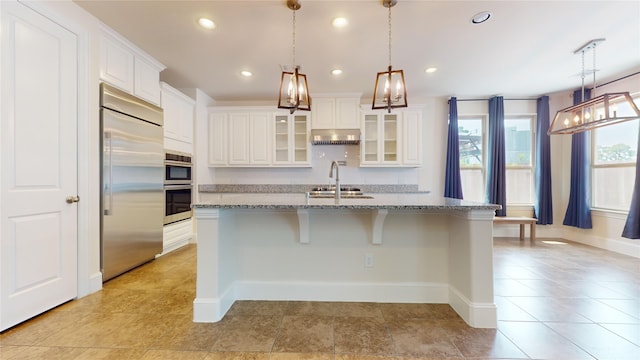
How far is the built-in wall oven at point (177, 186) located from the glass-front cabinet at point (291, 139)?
143cm

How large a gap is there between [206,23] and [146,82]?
4.28 feet

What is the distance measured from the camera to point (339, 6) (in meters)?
2.26

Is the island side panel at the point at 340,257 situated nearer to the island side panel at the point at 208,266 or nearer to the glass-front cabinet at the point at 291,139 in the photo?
the island side panel at the point at 208,266

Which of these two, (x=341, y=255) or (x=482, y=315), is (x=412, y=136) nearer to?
(x=341, y=255)

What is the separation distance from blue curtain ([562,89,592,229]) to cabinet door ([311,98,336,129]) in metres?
4.04

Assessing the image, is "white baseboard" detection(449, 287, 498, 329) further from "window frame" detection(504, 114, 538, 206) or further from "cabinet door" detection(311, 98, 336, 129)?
"window frame" detection(504, 114, 538, 206)

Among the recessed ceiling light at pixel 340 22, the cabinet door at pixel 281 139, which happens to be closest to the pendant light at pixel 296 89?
the recessed ceiling light at pixel 340 22

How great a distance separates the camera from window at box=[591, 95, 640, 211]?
3.83 m

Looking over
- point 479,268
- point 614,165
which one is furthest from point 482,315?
point 614,165

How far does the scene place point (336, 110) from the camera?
458 centimetres

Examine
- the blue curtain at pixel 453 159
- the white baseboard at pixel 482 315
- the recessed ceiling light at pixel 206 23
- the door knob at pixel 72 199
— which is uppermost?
the recessed ceiling light at pixel 206 23

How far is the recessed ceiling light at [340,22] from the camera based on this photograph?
244 centimetres

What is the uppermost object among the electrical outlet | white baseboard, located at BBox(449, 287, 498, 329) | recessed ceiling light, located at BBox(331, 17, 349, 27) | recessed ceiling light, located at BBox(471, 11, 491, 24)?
recessed ceiling light, located at BBox(331, 17, 349, 27)

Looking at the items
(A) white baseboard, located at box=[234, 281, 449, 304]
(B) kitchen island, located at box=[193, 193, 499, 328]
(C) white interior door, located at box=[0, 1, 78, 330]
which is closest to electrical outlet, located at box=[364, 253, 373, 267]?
(B) kitchen island, located at box=[193, 193, 499, 328]
